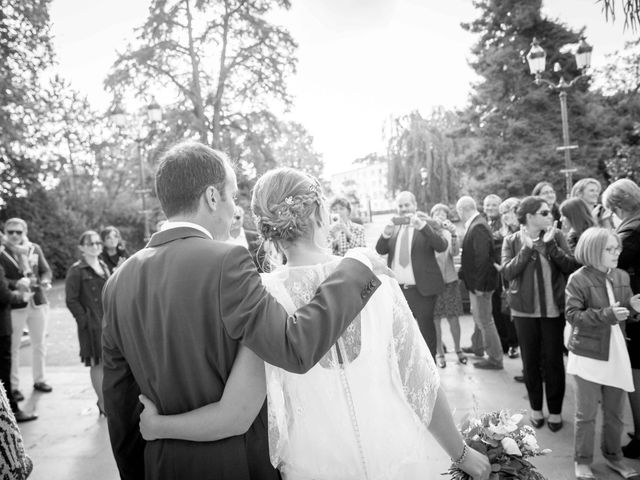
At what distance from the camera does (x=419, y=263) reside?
18.0 feet

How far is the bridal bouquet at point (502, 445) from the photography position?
5.60 feet

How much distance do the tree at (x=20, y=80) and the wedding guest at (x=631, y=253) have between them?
58.6 feet

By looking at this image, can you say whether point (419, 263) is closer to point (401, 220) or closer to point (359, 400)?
point (401, 220)

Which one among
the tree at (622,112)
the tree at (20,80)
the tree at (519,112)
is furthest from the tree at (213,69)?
the tree at (622,112)

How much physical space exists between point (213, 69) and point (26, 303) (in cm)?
1466

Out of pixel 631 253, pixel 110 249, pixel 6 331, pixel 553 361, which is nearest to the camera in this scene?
pixel 631 253

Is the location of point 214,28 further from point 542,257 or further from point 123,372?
point 123,372

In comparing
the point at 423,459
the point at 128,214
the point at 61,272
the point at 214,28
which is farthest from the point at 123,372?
the point at 128,214

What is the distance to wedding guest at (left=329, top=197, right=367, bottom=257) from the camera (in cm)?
572

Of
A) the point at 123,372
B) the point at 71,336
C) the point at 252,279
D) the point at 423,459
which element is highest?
the point at 252,279

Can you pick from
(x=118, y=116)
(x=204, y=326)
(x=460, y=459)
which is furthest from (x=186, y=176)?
(x=118, y=116)

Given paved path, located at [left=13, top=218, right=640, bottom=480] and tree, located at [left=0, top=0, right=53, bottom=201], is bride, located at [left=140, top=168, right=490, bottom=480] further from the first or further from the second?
tree, located at [left=0, top=0, right=53, bottom=201]

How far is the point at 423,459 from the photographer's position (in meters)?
1.61

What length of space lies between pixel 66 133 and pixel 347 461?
2795 centimetres
